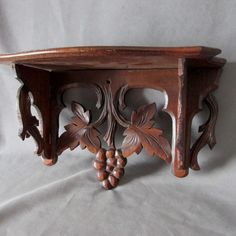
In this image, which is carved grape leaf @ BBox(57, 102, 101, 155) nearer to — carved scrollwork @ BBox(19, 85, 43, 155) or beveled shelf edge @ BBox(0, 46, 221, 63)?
carved scrollwork @ BBox(19, 85, 43, 155)

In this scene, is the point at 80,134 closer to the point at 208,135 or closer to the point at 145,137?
the point at 145,137

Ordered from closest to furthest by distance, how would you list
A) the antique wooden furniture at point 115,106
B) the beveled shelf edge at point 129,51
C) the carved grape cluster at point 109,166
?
the beveled shelf edge at point 129,51, the antique wooden furniture at point 115,106, the carved grape cluster at point 109,166

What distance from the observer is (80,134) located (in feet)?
2.34

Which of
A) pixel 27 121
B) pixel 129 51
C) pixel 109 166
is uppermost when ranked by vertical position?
pixel 129 51

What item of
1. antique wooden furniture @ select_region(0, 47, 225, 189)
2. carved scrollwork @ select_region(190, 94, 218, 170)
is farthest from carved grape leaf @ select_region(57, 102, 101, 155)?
carved scrollwork @ select_region(190, 94, 218, 170)

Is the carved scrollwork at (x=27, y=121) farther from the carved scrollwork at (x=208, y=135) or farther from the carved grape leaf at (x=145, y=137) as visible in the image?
the carved scrollwork at (x=208, y=135)

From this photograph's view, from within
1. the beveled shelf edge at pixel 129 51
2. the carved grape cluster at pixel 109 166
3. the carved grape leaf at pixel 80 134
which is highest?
the beveled shelf edge at pixel 129 51

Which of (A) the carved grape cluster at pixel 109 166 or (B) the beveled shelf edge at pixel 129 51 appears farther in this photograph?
(A) the carved grape cluster at pixel 109 166

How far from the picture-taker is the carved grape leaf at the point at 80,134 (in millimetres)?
707

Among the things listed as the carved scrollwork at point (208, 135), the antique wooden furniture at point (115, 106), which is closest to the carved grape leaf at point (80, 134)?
the antique wooden furniture at point (115, 106)

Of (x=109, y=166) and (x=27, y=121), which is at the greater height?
(x=27, y=121)

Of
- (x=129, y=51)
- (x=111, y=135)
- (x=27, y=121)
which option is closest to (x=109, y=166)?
(x=111, y=135)

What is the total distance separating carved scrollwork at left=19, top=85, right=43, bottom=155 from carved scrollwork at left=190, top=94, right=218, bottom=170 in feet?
1.04

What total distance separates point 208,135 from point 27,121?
14.3 inches
